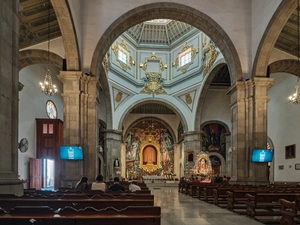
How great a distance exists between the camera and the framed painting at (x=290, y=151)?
18098mm

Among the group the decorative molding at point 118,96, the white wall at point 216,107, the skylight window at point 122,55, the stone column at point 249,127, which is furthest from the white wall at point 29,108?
the white wall at point 216,107

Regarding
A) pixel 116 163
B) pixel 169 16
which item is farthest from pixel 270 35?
pixel 116 163

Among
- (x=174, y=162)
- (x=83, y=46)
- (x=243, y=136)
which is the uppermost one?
(x=83, y=46)

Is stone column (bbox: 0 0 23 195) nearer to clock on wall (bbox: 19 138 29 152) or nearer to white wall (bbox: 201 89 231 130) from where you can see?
clock on wall (bbox: 19 138 29 152)

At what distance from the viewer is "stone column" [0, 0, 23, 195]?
5371 millimetres

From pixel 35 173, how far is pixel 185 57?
1580cm

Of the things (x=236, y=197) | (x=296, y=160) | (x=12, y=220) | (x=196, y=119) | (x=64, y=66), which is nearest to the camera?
(x=12, y=220)

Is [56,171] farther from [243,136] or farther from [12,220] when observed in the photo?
[12,220]

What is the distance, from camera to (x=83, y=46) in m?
13.4

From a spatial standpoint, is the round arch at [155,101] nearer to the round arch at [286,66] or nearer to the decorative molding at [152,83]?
the decorative molding at [152,83]

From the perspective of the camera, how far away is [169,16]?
14.5 metres

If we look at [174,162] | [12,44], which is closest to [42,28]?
[12,44]

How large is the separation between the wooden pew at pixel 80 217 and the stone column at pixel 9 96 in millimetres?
1979

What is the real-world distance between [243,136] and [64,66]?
795 centimetres
